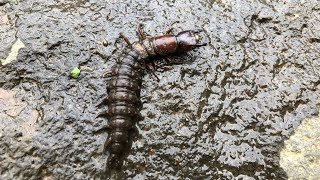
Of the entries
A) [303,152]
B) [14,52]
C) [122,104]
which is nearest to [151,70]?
[122,104]

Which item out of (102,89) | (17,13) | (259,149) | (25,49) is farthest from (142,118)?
(17,13)

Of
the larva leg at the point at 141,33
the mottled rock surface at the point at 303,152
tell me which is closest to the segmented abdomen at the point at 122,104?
the larva leg at the point at 141,33

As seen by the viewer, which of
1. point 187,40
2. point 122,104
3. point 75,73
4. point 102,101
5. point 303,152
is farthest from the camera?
point 187,40

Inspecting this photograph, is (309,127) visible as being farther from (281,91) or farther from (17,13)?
(17,13)

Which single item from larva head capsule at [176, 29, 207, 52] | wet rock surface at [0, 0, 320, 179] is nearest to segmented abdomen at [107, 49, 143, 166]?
wet rock surface at [0, 0, 320, 179]

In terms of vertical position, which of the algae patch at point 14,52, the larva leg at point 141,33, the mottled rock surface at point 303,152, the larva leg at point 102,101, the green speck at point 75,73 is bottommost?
the mottled rock surface at point 303,152

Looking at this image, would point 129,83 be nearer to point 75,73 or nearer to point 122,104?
Answer: point 122,104

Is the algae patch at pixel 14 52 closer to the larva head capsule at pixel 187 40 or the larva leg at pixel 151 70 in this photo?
the larva leg at pixel 151 70
